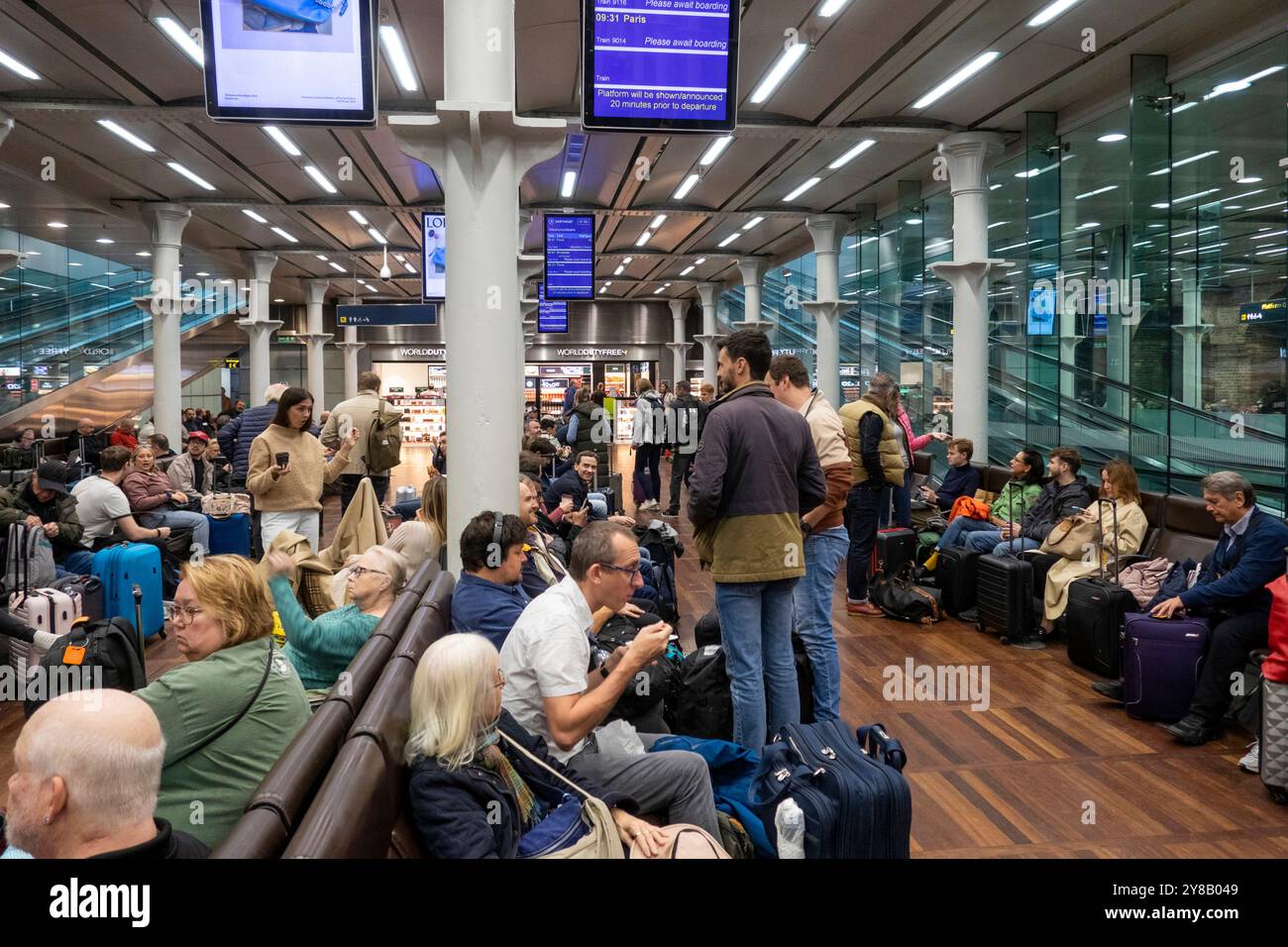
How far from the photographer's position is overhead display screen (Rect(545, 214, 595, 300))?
526 inches

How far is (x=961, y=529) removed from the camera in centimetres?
852

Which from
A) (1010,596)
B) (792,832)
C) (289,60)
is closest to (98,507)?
(289,60)

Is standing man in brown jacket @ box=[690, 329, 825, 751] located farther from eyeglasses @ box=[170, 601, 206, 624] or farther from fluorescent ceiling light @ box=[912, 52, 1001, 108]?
fluorescent ceiling light @ box=[912, 52, 1001, 108]

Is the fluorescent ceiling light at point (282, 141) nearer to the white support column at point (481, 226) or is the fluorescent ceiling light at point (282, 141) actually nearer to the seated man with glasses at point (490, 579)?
the white support column at point (481, 226)

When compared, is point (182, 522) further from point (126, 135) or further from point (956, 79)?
point (956, 79)

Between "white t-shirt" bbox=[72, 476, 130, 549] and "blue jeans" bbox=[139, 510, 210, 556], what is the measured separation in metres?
0.77

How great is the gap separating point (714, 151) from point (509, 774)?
10.7m

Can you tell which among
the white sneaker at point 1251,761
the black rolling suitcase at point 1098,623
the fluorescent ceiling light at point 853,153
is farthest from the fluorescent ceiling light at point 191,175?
the white sneaker at point 1251,761

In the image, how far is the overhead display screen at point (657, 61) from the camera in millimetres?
5121

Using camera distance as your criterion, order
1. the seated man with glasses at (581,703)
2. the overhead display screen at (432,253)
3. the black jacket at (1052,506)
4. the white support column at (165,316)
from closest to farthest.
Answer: the seated man with glasses at (581,703) → the black jacket at (1052,506) → the overhead display screen at (432,253) → the white support column at (165,316)

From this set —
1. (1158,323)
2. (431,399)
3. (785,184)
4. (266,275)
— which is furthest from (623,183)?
(431,399)

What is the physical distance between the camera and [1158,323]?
828 centimetres

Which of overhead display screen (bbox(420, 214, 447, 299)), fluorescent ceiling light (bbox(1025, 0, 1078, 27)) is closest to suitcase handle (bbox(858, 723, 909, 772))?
fluorescent ceiling light (bbox(1025, 0, 1078, 27))

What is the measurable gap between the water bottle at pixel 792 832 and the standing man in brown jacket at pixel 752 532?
3.15 feet
